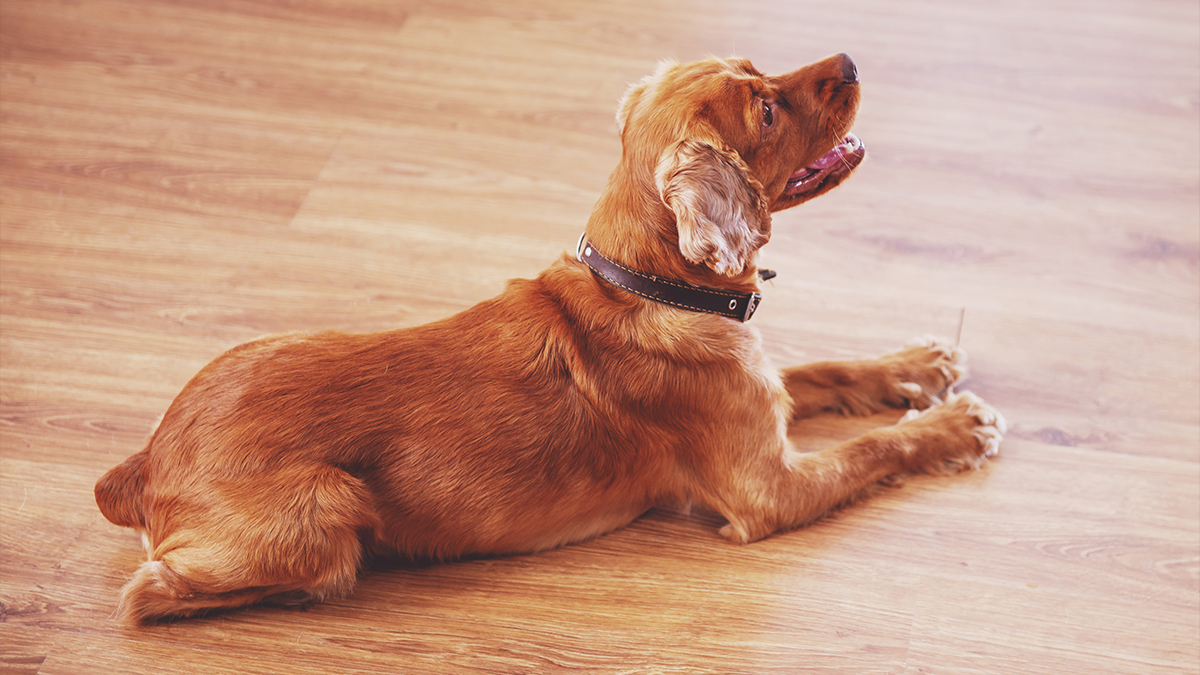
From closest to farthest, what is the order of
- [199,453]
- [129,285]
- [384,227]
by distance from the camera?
[199,453] → [129,285] → [384,227]

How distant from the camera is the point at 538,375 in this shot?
2.11m

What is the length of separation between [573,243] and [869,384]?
100 centimetres

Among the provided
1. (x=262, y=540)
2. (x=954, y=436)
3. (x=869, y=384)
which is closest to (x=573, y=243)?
(x=869, y=384)

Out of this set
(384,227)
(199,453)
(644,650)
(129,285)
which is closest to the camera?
(199,453)

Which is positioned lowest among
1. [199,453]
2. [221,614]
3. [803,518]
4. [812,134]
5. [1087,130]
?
[221,614]

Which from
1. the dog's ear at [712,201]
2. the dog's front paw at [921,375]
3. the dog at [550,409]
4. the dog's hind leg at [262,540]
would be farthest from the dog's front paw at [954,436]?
the dog's hind leg at [262,540]

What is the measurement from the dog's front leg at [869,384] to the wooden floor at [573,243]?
58 millimetres

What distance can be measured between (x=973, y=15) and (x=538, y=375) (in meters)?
2.80

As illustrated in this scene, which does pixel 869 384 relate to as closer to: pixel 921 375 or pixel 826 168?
pixel 921 375

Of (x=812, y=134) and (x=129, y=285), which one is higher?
(x=812, y=134)

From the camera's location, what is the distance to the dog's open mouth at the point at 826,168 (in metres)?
2.23

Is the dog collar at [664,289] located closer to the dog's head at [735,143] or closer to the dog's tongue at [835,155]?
the dog's head at [735,143]

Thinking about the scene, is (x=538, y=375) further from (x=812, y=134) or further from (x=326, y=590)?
(x=812, y=134)

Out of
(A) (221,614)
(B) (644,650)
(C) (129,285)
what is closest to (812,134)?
(B) (644,650)
